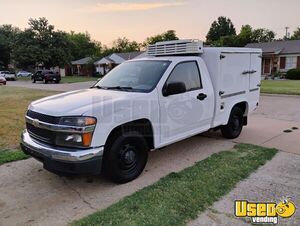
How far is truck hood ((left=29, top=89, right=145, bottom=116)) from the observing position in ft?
12.1

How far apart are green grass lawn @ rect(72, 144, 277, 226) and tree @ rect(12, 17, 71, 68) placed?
43.9 metres

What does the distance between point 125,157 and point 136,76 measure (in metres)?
1.52

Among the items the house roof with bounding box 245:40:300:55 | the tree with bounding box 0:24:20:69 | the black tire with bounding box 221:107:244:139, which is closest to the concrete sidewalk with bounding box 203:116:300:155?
the black tire with bounding box 221:107:244:139

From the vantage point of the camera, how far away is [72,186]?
163 inches

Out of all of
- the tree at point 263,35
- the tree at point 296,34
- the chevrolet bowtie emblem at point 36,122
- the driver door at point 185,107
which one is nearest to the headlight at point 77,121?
the chevrolet bowtie emblem at point 36,122

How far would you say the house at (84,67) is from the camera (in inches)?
2185

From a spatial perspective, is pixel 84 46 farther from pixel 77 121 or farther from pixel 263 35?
pixel 77 121

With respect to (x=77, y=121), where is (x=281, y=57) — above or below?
above

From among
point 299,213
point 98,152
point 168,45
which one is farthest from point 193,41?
point 299,213

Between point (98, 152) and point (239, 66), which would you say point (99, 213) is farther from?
point (239, 66)

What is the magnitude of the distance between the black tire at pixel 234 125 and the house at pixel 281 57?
34.6 metres

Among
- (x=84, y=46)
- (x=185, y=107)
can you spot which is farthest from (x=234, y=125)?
(x=84, y=46)

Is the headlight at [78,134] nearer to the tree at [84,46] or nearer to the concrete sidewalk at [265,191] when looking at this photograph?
the concrete sidewalk at [265,191]

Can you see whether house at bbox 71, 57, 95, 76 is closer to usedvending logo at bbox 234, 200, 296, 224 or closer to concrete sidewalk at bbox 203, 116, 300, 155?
concrete sidewalk at bbox 203, 116, 300, 155
